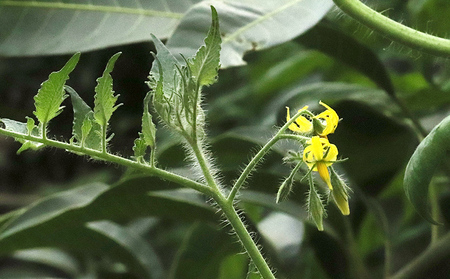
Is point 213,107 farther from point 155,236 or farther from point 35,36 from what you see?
point 35,36

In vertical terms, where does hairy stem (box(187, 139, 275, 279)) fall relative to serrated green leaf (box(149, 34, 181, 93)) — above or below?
below

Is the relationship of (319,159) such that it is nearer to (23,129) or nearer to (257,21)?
(23,129)

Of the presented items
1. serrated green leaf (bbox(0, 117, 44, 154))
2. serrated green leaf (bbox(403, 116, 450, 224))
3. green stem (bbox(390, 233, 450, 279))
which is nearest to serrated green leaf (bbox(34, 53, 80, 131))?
serrated green leaf (bbox(0, 117, 44, 154))

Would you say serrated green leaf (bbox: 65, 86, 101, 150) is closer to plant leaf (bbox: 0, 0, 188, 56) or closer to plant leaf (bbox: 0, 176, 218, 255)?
plant leaf (bbox: 0, 176, 218, 255)

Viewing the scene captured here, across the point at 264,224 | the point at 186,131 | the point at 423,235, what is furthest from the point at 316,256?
the point at 186,131

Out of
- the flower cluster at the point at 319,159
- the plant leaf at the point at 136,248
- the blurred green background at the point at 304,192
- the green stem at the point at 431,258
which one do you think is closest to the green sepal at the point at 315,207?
the flower cluster at the point at 319,159

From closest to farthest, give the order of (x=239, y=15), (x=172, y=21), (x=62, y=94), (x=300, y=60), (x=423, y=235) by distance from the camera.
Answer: (x=62, y=94) < (x=239, y=15) < (x=172, y=21) < (x=423, y=235) < (x=300, y=60)
